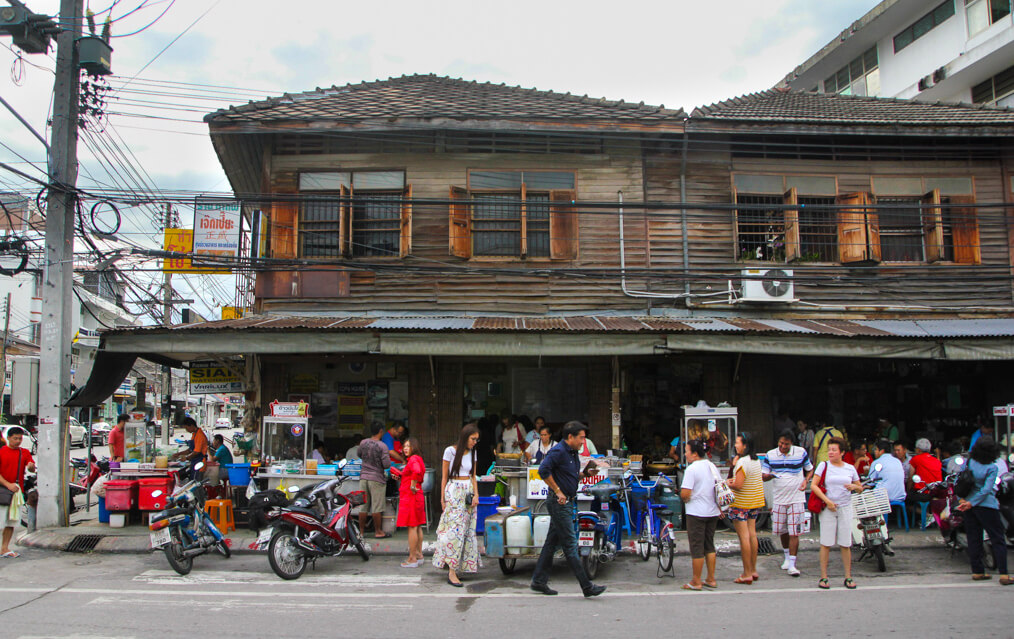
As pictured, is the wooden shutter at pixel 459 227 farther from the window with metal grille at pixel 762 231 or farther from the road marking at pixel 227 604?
the road marking at pixel 227 604

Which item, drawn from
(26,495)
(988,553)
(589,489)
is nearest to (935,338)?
Result: (988,553)

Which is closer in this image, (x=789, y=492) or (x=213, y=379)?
(x=789, y=492)

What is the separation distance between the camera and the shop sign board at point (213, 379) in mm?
13484

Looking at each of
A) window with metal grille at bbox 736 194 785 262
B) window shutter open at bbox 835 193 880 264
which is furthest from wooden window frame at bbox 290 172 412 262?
window shutter open at bbox 835 193 880 264

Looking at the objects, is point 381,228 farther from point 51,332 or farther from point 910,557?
point 910,557

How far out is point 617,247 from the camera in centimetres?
1391

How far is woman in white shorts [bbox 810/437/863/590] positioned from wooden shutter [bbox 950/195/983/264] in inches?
351

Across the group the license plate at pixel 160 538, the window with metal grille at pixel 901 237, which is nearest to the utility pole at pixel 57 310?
the license plate at pixel 160 538

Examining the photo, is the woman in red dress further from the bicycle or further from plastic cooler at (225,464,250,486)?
plastic cooler at (225,464,250,486)

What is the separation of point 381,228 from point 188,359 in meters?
4.65

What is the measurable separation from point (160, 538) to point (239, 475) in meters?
3.07

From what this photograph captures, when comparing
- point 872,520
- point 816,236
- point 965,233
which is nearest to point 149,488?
point 872,520

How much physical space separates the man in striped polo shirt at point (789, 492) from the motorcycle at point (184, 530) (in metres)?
7.01

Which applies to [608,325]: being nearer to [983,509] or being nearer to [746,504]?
[746,504]
